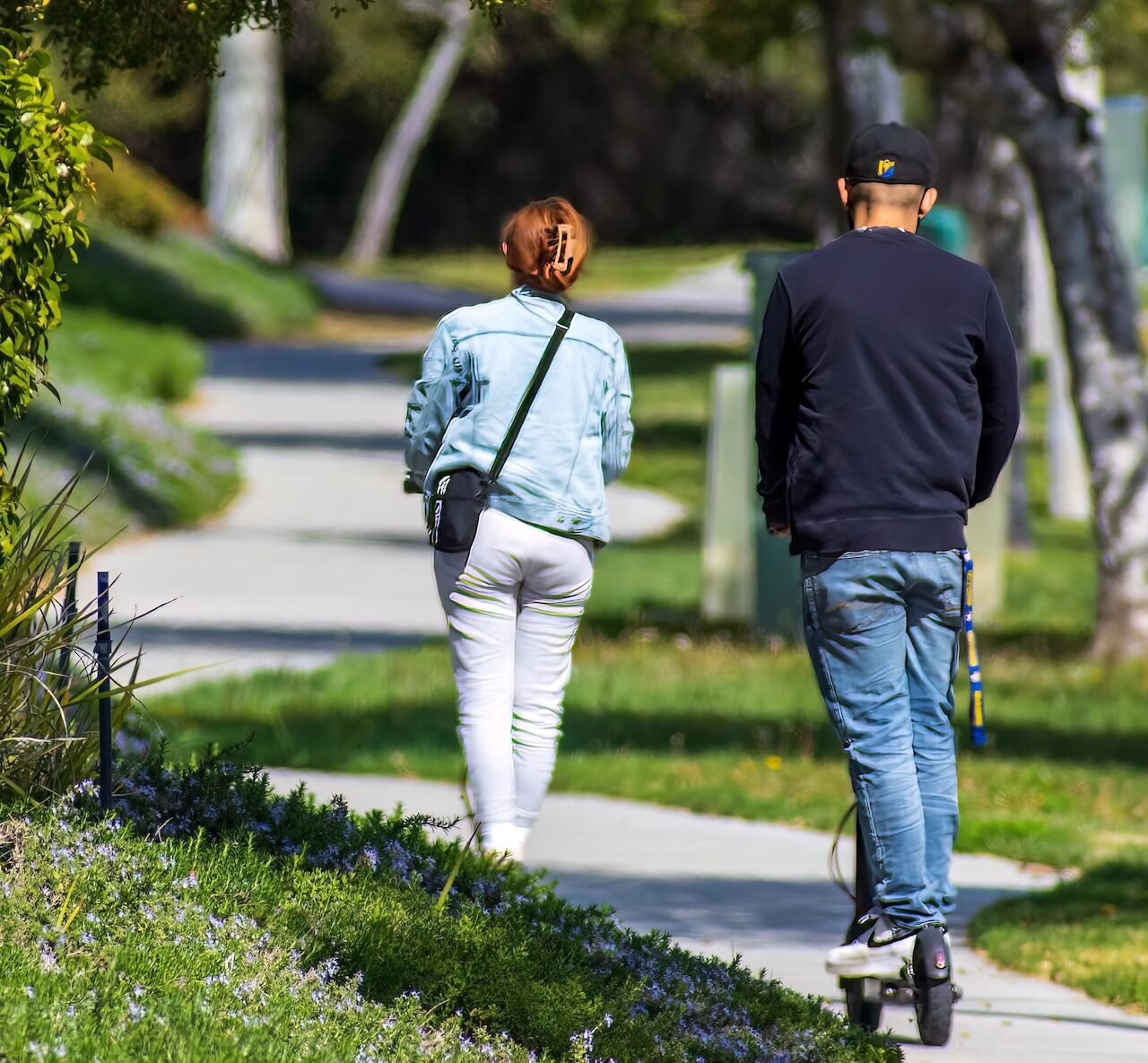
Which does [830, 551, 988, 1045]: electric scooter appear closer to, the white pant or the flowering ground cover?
the flowering ground cover

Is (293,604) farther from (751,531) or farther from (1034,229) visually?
(1034,229)

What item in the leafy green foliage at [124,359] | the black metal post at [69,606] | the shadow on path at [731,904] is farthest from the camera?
the leafy green foliage at [124,359]

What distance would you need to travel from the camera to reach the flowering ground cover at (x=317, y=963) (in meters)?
4.39

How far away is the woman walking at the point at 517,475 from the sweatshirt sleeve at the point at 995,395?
1.07 m

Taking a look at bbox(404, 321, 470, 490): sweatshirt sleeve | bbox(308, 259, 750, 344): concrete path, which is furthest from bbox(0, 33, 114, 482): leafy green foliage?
bbox(308, 259, 750, 344): concrete path

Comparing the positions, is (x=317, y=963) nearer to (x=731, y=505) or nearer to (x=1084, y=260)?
(x=1084, y=260)

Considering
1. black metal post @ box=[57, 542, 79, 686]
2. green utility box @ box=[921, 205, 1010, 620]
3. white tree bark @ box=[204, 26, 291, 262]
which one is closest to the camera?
black metal post @ box=[57, 542, 79, 686]

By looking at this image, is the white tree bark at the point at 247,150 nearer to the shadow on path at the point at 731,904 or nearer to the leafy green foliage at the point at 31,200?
the shadow on path at the point at 731,904

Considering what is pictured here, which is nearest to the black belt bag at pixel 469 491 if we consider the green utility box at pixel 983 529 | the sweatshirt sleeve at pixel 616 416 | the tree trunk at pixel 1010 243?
the sweatshirt sleeve at pixel 616 416

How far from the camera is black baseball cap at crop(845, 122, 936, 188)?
16.7 feet

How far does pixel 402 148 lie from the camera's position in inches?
1810

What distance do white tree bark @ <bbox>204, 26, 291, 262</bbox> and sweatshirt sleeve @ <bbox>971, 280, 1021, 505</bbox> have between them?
112 ft

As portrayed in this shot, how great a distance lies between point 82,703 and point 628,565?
33.8 ft

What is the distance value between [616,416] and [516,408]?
33 centimetres
